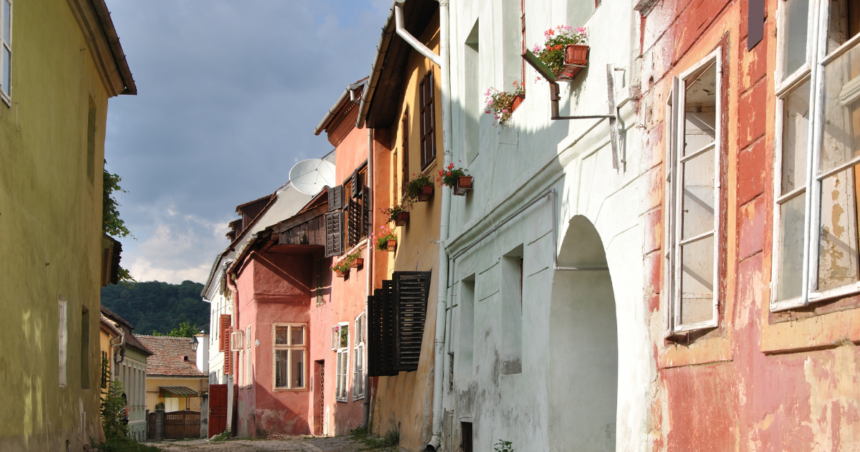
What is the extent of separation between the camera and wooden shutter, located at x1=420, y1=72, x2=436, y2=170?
12777mm

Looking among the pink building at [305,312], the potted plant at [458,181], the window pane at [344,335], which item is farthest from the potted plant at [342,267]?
the potted plant at [458,181]

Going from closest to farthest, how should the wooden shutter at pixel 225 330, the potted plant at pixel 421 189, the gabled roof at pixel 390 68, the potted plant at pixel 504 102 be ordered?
the potted plant at pixel 504 102
the potted plant at pixel 421 189
the gabled roof at pixel 390 68
the wooden shutter at pixel 225 330

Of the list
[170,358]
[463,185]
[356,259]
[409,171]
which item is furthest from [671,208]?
[170,358]

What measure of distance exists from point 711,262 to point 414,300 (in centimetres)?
835

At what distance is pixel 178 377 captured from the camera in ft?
179

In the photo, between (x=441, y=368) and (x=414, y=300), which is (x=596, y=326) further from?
(x=414, y=300)

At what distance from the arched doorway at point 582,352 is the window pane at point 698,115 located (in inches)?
81.0

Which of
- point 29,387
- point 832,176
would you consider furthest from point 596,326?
point 29,387

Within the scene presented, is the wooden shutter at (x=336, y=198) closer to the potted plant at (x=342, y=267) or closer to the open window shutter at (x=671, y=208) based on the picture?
the potted plant at (x=342, y=267)

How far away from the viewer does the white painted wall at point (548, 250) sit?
5793 mm

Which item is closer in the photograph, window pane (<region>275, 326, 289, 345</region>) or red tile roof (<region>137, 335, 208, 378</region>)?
window pane (<region>275, 326, 289, 345</region>)

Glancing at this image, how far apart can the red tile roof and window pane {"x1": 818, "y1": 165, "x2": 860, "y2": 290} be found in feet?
169

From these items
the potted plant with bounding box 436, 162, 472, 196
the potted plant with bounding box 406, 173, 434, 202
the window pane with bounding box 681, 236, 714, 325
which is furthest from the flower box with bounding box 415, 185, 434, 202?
the window pane with bounding box 681, 236, 714, 325

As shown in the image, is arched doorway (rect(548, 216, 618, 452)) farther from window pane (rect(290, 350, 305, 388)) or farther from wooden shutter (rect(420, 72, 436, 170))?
window pane (rect(290, 350, 305, 388))
